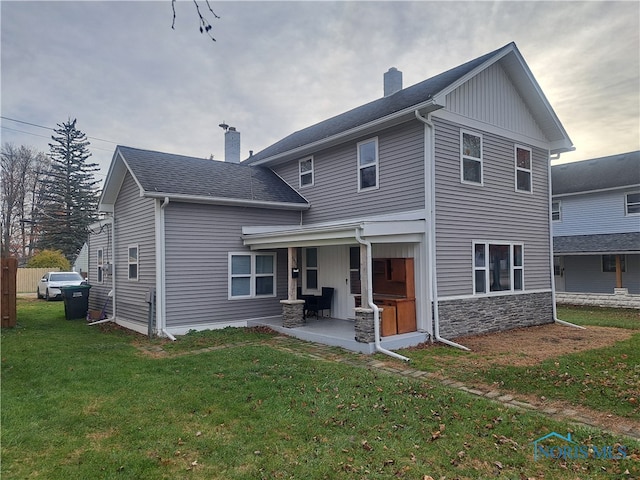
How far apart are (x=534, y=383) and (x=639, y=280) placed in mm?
16972

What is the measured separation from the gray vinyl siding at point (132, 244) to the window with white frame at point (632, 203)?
2012cm

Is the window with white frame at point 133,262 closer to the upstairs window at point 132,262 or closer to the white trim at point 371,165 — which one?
the upstairs window at point 132,262

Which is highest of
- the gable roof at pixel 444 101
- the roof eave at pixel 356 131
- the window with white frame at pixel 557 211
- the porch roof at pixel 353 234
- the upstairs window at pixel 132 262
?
the gable roof at pixel 444 101

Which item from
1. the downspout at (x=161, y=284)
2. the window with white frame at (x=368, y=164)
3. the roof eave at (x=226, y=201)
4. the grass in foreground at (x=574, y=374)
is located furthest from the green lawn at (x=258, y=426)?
the window with white frame at (x=368, y=164)

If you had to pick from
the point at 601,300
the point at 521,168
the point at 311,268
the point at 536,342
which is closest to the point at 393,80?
the point at 521,168

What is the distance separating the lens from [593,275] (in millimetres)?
19797

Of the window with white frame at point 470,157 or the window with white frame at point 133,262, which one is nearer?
the window with white frame at point 470,157

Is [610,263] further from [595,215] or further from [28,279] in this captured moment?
[28,279]

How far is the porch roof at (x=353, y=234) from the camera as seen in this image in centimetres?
A: 814

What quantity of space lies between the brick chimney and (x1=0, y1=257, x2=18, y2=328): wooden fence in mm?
12238

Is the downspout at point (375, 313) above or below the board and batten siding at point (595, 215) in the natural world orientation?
below

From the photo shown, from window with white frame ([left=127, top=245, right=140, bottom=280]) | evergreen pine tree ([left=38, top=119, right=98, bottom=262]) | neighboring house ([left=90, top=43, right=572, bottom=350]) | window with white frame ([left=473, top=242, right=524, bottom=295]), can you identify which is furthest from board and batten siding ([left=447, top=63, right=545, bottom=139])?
evergreen pine tree ([left=38, top=119, right=98, bottom=262])

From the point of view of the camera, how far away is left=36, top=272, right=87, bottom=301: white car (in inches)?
762

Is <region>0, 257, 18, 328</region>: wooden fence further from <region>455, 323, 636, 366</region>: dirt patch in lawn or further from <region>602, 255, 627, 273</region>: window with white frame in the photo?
<region>602, 255, 627, 273</region>: window with white frame
